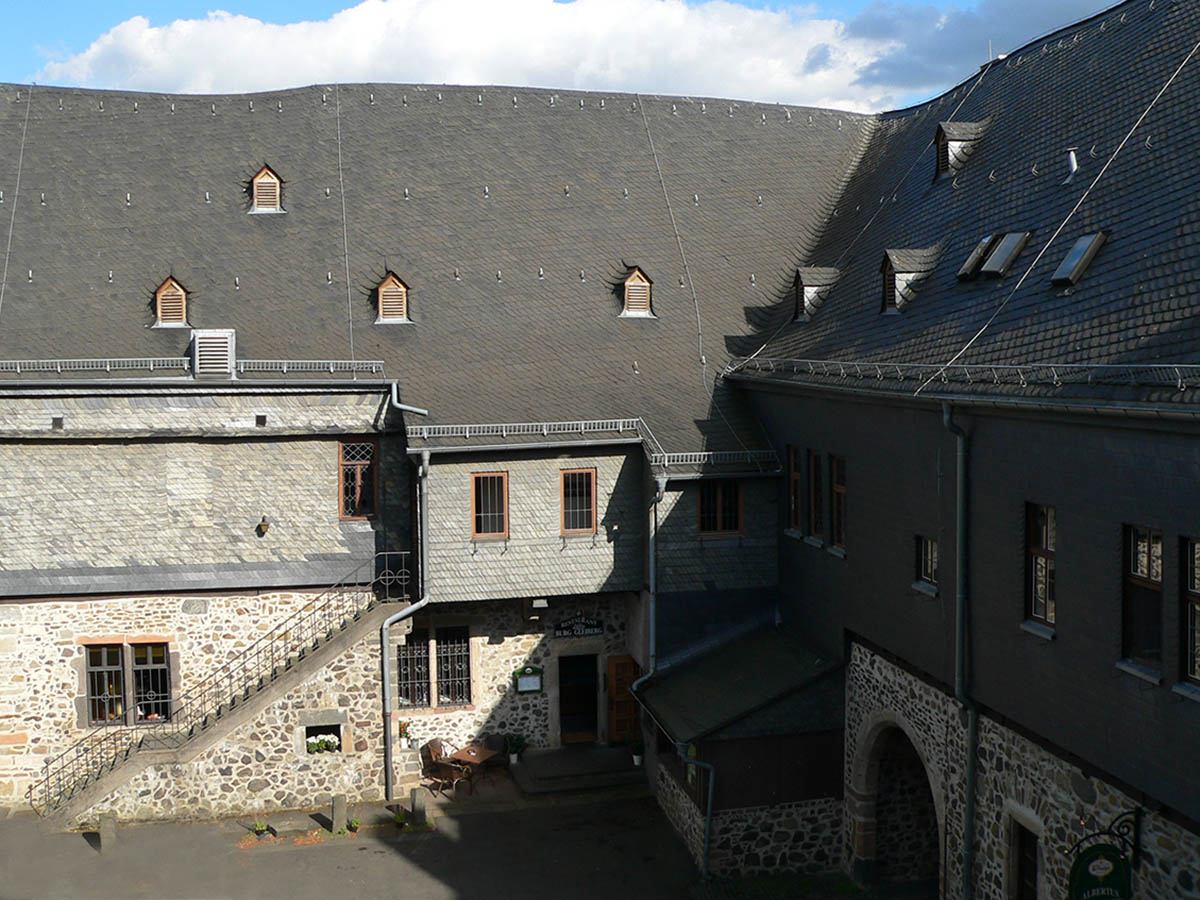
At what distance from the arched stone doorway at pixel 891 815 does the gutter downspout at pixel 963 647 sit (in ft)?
8.69

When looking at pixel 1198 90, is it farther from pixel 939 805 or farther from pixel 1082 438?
pixel 939 805

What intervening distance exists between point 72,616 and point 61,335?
16.3ft

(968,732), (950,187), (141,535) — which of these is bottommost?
(968,732)

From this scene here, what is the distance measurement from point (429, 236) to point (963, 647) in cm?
1393

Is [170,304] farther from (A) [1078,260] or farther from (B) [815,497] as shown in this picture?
(A) [1078,260]

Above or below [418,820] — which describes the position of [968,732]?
above

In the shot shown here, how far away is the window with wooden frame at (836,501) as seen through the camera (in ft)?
65.6

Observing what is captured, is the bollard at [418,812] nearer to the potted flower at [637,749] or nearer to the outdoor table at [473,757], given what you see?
the outdoor table at [473,757]

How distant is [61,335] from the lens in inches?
881

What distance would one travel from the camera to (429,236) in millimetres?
25234

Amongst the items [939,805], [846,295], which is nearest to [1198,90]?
[846,295]

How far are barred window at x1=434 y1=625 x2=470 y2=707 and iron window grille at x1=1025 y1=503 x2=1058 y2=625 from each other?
37.0 feet

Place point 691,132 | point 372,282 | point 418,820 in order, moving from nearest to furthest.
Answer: point 418,820 → point 372,282 → point 691,132

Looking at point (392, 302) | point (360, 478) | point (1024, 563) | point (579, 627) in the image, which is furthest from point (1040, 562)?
point (392, 302)
